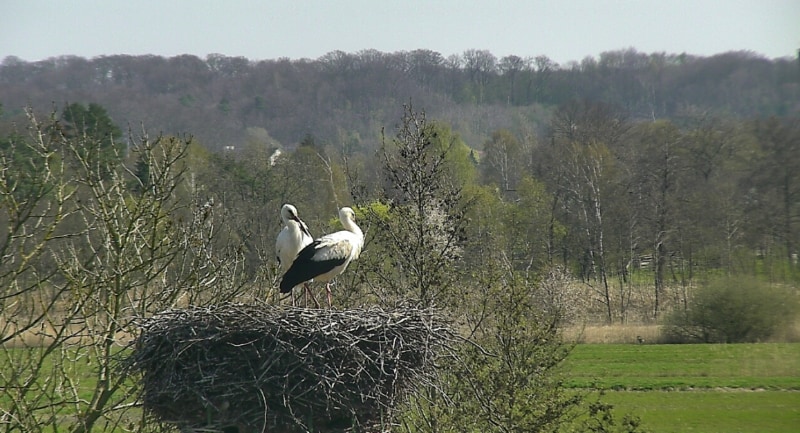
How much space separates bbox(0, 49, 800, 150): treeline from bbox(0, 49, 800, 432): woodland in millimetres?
291

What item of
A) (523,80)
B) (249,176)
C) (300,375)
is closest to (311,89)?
(523,80)

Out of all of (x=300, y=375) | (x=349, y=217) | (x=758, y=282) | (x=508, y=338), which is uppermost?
(x=349, y=217)

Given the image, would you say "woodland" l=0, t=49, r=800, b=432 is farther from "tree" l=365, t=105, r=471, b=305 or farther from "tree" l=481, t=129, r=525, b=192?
"tree" l=481, t=129, r=525, b=192

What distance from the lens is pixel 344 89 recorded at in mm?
79062

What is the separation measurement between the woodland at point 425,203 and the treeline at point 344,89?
29 cm

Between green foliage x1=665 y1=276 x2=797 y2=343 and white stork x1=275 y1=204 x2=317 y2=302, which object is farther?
green foliage x1=665 y1=276 x2=797 y2=343

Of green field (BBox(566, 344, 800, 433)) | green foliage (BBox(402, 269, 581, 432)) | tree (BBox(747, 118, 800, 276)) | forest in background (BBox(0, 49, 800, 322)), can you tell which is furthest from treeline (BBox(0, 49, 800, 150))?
green foliage (BBox(402, 269, 581, 432))

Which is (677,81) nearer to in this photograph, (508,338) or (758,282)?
(758,282)

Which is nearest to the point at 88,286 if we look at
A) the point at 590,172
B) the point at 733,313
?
the point at 733,313

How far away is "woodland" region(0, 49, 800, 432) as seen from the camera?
30.0 feet

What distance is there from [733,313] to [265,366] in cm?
2645

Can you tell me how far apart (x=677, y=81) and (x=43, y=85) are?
138 feet

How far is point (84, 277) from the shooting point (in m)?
9.34

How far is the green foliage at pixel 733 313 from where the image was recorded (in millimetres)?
29250
